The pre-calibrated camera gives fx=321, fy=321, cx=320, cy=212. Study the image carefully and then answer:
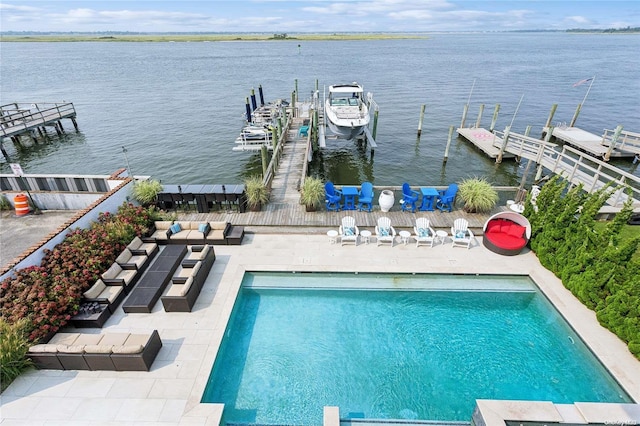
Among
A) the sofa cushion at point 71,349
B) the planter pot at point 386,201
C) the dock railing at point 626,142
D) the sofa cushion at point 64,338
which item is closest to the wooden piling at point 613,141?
the dock railing at point 626,142

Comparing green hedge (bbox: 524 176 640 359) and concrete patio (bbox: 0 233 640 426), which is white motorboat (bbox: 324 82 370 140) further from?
green hedge (bbox: 524 176 640 359)

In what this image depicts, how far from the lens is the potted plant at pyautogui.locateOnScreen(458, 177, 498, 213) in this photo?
12656 mm

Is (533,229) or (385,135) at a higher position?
(533,229)

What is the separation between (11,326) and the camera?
682 cm

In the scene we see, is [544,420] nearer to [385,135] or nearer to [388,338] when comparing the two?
[388,338]

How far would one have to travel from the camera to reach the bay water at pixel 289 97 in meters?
23.9

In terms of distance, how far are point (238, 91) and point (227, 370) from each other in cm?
4551

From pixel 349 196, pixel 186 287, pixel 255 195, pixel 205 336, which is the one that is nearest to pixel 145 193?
pixel 255 195

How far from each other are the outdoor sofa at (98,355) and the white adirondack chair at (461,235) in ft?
30.8

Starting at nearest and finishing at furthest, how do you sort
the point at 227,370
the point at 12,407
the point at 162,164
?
1. the point at 12,407
2. the point at 227,370
3. the point at 162,164

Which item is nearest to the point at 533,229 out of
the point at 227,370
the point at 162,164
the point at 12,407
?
the point at 227,370

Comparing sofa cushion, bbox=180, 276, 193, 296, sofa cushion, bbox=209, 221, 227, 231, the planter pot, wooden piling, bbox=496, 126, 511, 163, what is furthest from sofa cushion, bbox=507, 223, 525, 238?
wooden piling, bbox=496, 126, 511, 163

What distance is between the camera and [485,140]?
26406 millimetres

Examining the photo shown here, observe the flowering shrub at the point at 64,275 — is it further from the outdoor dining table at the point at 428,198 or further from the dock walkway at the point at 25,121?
the dock walkway at the point at 25,121
